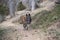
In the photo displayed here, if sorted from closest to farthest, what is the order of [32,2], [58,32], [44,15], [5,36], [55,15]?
[58,32] < [5,36] < [55,15] < [44,15] < [32,2]

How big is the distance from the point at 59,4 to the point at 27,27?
190 inches

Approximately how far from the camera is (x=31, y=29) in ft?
49.8

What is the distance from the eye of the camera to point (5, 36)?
13141 mm

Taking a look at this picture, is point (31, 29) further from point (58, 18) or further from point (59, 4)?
point (59, 4)

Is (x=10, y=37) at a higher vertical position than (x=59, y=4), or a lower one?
lower

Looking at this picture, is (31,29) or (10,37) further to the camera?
(31,29)

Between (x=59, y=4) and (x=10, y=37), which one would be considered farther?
(x=59, y=4)

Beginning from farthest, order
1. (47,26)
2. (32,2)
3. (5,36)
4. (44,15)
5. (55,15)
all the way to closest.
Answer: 1. (32,2)
2. (44,15)
3. (55,15)
4. (47,26)
5. (5,36)

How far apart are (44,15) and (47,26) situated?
2.96 m

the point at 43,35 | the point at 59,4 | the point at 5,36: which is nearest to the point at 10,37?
the point at 5,36

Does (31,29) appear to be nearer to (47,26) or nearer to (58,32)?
(47,26)

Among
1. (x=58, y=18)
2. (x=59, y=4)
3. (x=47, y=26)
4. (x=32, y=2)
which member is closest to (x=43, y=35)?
(x=47, y=26)

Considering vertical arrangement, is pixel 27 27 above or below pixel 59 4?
below

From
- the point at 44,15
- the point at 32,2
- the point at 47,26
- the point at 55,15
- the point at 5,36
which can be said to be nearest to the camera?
the point at 5,36
